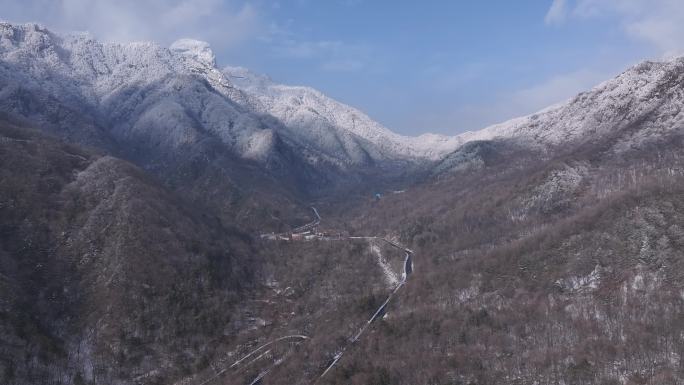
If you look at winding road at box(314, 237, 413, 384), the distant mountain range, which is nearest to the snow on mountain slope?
the distant mountain range

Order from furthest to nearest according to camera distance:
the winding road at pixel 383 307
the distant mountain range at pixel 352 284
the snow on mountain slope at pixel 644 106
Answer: the snow on mountain slope at pixel 644 106 → the winding road at pixel 383 307 → the distant mountain range at pixel 352 284

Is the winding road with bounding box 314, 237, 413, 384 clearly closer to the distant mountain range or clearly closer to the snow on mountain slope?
the distant mountain range

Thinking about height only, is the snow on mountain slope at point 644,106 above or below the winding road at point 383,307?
above

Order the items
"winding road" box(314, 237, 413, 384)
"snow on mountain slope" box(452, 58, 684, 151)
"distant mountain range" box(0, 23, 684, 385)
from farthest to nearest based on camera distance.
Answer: "snow on mountain slope" box(452, 58, 684, 151) < "winding road" box(314, 237, 413, 384) < "distant mountain range" box(0, 23, 684, 385)

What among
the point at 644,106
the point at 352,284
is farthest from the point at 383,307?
the point at 644,106

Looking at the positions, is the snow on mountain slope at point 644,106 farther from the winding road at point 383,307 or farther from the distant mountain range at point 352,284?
the winding road at point 383,307

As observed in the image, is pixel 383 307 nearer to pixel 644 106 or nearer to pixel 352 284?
pixel 352 284

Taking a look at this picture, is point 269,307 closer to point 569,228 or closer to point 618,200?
point 569,228

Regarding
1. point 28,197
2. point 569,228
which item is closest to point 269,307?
point 28,197

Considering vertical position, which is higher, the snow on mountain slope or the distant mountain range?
the snow on mountain slope

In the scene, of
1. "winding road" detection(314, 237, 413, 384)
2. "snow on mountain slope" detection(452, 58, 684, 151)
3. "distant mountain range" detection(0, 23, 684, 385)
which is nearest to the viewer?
"distant mountain range" detection(0, 23, 684, 385)

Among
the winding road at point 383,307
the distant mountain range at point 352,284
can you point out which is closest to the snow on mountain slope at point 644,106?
the distant mountain range at point 352,284
